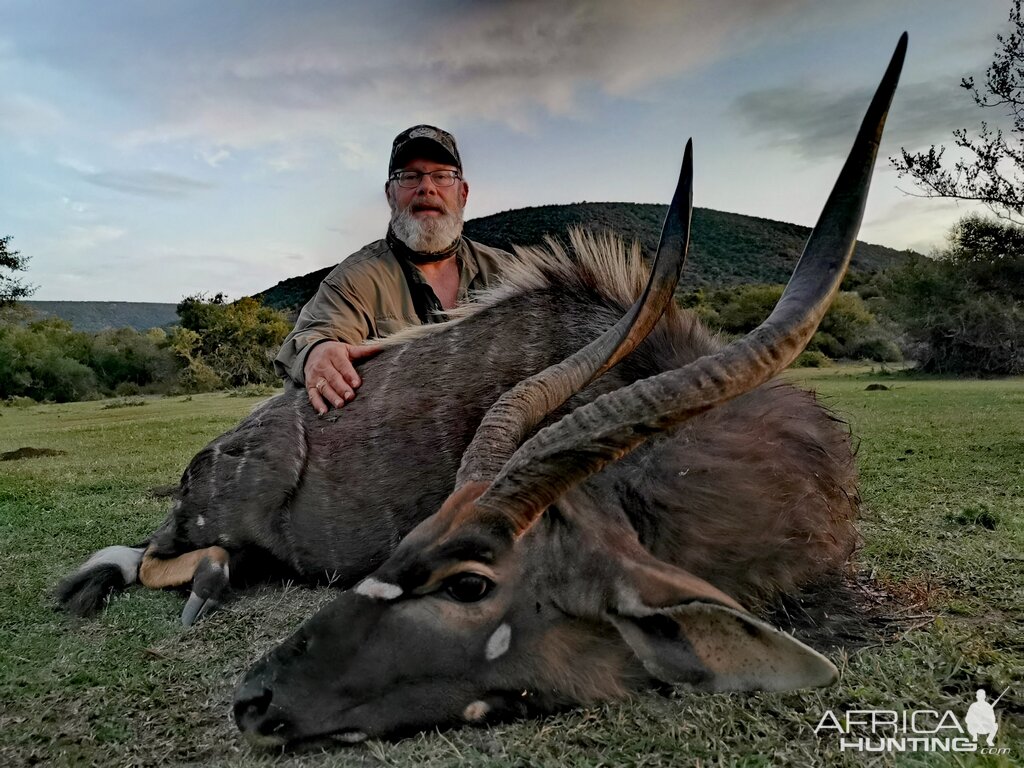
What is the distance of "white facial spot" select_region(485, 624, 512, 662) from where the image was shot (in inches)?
91.0

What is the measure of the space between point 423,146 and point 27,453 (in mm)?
8246

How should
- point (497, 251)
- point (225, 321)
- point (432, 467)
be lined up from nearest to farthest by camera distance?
point (432, 467) < point (497, 251) < point (225, 321)

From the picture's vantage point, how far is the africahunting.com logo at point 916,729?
2.03 metres

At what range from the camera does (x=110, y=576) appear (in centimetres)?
405

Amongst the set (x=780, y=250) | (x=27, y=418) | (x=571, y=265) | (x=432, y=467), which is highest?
(x=780, y=250)

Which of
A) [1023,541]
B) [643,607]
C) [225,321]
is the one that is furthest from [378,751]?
[225,321]

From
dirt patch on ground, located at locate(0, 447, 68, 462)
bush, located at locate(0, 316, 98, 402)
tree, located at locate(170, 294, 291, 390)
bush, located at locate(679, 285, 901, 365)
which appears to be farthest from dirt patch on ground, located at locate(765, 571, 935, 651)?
tree, located at locate(170, 294, 291, 390)

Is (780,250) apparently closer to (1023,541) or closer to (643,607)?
(1023,541)

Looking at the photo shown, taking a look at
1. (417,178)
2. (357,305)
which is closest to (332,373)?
(357,305)

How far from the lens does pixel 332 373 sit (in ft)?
13.9

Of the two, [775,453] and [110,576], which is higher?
[775,453]

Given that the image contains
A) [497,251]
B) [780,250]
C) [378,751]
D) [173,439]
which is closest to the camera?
[378,751]

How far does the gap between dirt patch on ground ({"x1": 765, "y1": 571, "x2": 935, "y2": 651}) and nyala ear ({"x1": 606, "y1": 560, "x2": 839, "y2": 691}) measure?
0.75 metres

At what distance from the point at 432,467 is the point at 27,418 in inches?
698
